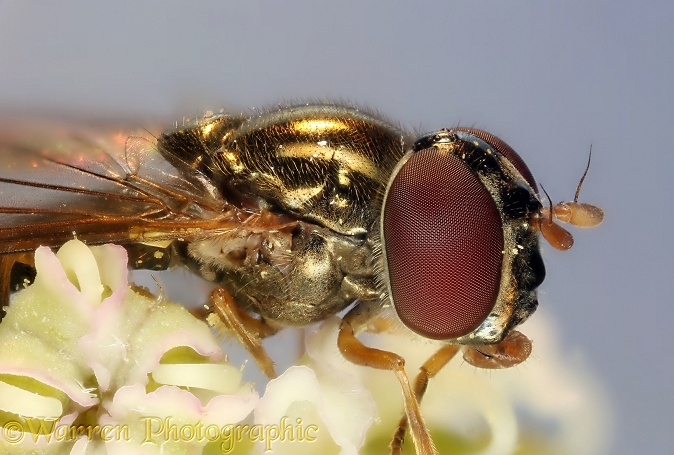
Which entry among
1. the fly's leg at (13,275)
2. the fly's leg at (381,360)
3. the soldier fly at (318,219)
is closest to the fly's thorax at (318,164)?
the soldier fly at (318,219)

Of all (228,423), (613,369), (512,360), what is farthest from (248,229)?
(613,369)

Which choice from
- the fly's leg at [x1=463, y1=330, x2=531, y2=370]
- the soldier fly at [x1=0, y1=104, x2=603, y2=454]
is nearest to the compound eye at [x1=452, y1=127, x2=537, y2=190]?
the soldier fly at [x1=0, y1=104, x2=603, y2=454]

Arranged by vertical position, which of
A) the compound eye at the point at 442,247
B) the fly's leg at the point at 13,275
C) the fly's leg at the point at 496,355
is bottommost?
the fly's leg at the point at 496,355

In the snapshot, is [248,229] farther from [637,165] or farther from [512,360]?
[637,165]

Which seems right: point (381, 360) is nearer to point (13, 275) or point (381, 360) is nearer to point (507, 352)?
point (507, 352)

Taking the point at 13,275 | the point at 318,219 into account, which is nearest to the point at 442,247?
the point at 318,219

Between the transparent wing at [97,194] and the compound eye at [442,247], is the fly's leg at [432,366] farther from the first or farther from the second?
the transparent wing at [97,194]
